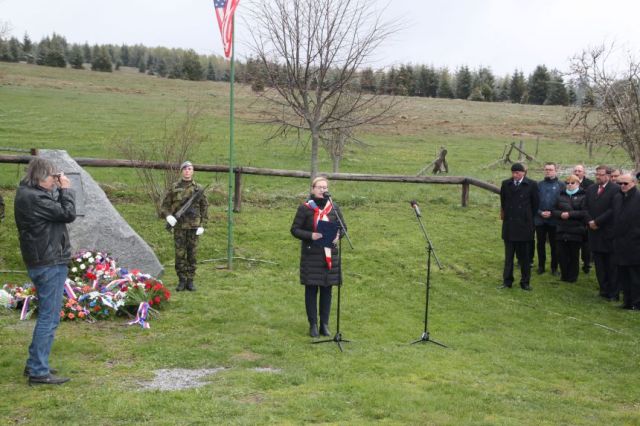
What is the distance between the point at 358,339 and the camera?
9164 millimetres

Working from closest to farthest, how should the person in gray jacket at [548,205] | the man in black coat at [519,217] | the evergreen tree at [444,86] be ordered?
the man in black coat at [519,217]
the person in gray jacket at [548,205]
the evergreen tree at [444,86]

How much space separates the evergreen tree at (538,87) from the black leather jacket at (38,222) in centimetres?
6970

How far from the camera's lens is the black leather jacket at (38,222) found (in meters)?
6.64

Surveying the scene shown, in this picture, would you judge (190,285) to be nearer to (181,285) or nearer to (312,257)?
(181,285)

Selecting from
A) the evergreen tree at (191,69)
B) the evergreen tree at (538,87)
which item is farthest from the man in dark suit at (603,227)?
the evergreen tree at (191,69)

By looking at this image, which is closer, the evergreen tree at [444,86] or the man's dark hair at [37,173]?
the man's dark hair at [37,173]

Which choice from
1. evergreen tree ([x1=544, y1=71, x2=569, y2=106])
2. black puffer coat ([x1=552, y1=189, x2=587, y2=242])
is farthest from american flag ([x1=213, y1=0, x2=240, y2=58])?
evergreen tree ([x1=544, y1=71, x2=569, y2=106])

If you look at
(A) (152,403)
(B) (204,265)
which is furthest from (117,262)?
(A) (152,403)

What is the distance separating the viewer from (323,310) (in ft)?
29.9

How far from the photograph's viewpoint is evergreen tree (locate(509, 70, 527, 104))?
73875 millimetres

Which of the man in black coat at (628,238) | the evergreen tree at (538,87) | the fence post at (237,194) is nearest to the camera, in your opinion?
the man in black coat at (628,238)

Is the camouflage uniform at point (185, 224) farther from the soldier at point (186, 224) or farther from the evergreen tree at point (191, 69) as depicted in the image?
the evergreen tree at point (191, 69)

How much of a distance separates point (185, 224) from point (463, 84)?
219ft

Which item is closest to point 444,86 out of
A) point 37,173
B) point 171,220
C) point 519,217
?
point 519,217
